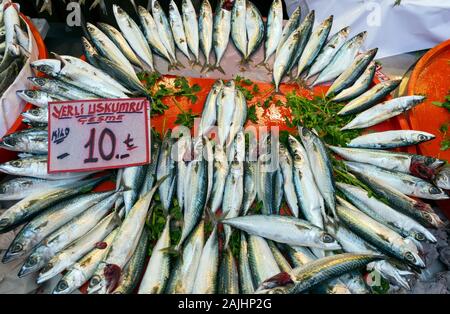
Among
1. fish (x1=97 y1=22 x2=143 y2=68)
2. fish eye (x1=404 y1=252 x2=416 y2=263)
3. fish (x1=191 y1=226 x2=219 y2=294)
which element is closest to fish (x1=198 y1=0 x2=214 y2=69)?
fish (x1=97 y1=22 x2=143 y2=68)

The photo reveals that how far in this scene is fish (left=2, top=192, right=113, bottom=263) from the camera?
6.18ft

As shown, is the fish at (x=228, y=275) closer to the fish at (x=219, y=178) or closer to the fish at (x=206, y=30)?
the fish at (x=219, y=178)

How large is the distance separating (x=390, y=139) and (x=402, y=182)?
0.35m

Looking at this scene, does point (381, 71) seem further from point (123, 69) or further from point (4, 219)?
point (4, 219)

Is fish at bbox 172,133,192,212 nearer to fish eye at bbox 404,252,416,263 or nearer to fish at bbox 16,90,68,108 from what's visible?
fish at bbox 16,90,68,108

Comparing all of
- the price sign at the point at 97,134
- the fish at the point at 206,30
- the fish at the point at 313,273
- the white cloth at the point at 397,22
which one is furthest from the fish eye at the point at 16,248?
the white cloth at the point at 397,22

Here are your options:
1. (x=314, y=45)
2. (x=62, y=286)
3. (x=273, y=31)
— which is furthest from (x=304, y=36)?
(x=62, y=286)

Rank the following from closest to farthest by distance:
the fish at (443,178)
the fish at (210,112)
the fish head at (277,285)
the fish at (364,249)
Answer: the fish head at (277,285) → the fish at (364,249) → the fish at (443,178) → the fish at (210,112)

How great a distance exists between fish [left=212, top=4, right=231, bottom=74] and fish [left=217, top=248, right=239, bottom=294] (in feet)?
5.20

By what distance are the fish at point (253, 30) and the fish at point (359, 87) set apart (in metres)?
0.84

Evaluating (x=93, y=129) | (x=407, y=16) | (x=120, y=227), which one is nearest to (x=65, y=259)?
(x=120, y=227)

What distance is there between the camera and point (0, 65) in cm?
245

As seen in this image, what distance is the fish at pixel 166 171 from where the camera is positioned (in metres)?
2.12

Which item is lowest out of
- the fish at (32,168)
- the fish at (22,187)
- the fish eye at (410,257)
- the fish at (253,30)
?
the fish eye at (410,257)
